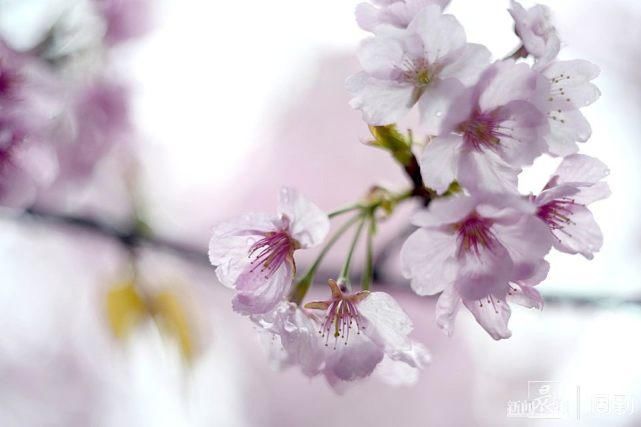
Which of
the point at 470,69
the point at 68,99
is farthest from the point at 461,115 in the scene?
the point at 68,99

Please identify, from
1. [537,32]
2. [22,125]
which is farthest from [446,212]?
[22,125]

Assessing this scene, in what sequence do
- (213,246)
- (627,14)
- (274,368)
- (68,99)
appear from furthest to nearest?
(627,14) → (68,99) → (274,368) → (213,246)

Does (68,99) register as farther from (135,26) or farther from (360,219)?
(360,219)

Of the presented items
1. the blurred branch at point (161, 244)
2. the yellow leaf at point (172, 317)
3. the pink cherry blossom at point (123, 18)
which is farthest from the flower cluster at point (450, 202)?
the pink cherry blossom at point (123, 18)

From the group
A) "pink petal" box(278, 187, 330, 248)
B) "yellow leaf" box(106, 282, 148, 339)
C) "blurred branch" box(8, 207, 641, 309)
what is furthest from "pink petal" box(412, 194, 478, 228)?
"yellow leaf" box(106, 282, 148, 339)

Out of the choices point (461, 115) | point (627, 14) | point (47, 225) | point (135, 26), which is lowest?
point (461, 115)

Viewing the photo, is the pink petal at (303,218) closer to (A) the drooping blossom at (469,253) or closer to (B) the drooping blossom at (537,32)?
(A) the drooping blossom at (469,253)
